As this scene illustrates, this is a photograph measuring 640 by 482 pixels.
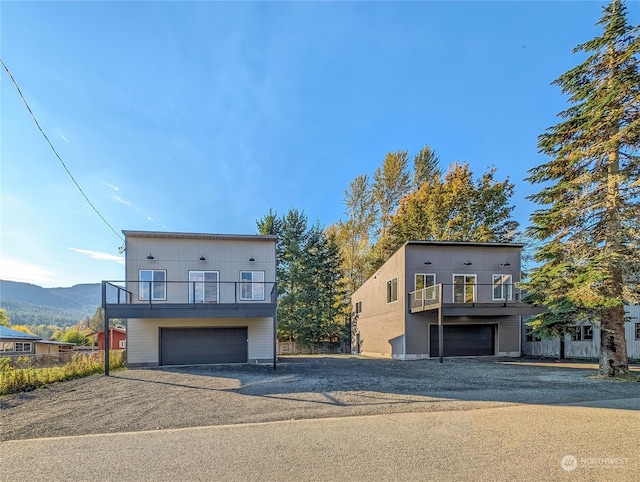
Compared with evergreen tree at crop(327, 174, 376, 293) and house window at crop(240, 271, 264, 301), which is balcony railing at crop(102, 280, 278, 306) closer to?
house window at crop(240, 271, 264, 301)

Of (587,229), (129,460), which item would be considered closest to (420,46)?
(587,229)

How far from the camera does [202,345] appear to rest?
14203 mm

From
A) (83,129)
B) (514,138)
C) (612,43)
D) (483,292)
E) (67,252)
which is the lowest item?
(483,292)

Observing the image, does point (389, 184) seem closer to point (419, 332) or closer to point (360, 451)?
point (419, 332)

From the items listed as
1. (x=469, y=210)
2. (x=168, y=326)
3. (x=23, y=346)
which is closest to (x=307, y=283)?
(x=469, y=210)

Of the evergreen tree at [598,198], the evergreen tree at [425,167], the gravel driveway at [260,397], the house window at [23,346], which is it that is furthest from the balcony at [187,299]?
the house window at [23,346]

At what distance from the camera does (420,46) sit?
1470cm

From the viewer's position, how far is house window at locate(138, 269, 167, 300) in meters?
13.6

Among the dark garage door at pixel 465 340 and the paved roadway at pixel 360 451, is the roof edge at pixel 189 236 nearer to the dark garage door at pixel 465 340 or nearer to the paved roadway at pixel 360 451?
the dark garage door at pixel 465 340

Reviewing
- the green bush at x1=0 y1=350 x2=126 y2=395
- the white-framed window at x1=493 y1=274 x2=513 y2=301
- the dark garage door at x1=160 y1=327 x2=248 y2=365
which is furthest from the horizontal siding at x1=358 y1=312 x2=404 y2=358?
the green bush at x1=0 y1=350 x2=126 y2=395

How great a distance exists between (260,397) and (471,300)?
43.2 feet

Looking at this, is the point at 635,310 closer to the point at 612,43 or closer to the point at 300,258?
the point at 612,43

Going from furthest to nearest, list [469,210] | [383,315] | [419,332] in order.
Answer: [469,210], [383,315], [419,332]

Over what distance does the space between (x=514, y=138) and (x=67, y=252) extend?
25.3 meters
